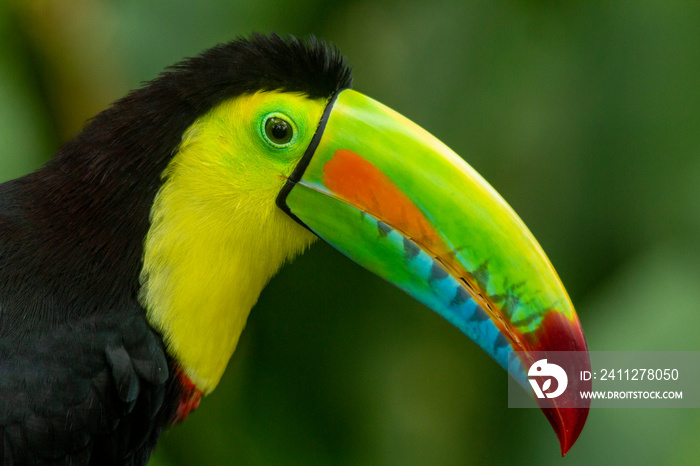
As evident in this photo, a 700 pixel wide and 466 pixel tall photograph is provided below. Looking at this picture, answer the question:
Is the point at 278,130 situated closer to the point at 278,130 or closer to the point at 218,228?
the point at 278,130

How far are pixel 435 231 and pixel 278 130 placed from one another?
37 centimetres

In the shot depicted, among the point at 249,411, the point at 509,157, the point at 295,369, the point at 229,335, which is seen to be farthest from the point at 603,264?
the point at 229,335

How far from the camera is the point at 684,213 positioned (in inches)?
109

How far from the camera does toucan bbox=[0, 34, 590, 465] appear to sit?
1446mm

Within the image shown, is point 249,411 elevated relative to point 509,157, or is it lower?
lower

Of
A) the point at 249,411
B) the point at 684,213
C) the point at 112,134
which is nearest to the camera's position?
the point at 112,134

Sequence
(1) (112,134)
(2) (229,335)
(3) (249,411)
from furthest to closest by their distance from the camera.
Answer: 1. (3) (249,411)
2. (2) (229,335)
3. (1) (112,134)

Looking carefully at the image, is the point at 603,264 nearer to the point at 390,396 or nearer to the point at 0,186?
the point at 390,396

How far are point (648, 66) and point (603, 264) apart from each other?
31.4 inches

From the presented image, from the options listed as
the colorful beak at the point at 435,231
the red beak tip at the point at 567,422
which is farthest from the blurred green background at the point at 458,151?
the colorful beak at the point at 435,231

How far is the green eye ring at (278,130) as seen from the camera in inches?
59.2

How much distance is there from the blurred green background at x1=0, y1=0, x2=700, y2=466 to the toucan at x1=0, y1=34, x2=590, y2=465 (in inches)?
40.1

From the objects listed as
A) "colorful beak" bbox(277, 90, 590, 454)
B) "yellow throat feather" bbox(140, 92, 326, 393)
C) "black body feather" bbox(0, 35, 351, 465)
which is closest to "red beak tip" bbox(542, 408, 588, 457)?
"colorful beak" bbox(277, 90, 590, 454)

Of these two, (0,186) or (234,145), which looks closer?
(234,145)
